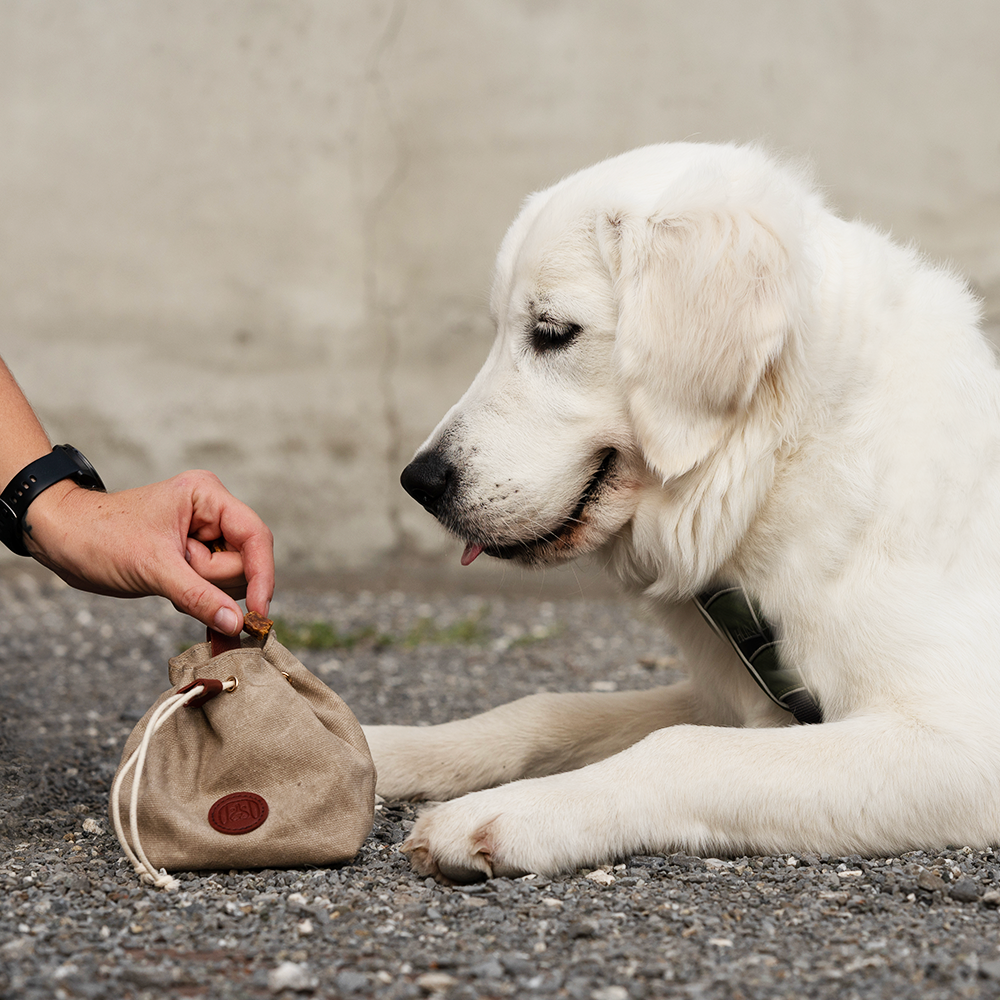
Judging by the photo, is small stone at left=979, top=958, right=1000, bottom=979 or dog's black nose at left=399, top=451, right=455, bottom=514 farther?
dog's black nose at left=399, top=451, right=455, bottom=514

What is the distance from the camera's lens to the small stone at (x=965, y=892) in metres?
1.81

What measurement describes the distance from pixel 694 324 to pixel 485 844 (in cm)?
107

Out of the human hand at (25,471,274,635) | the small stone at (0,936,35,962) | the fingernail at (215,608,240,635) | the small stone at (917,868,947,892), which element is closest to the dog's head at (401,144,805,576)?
Result: the human hand at (25,471,274,635)

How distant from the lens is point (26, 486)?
2.08m

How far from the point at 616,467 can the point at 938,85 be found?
168 inches

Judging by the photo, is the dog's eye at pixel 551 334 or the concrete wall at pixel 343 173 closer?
the dog's eye at pixel 551 334

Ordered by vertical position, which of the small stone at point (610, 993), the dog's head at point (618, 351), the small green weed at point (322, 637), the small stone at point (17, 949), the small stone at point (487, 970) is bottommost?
the small green weed at point (322, 637)

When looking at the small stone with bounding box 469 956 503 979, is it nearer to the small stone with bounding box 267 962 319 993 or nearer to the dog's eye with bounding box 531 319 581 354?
the small stone with bounding box 267 962 319 993

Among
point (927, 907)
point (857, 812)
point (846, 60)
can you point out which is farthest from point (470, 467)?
point (846, 60)

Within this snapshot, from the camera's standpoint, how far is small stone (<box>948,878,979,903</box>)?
1812 millimetres

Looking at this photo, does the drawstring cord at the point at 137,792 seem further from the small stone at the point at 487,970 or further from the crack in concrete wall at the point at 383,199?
the crack in concrete wall at the point at 383,199

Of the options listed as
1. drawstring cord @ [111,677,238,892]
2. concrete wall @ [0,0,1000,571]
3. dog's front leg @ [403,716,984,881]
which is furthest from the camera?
concrete wall @ [0,0,1000,571]

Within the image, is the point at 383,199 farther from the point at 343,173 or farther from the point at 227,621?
the point at 227,621

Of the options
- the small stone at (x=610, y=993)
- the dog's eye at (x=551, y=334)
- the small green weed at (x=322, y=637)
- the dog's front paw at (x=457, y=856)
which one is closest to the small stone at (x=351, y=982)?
the small stone at (x=610, y=993)
